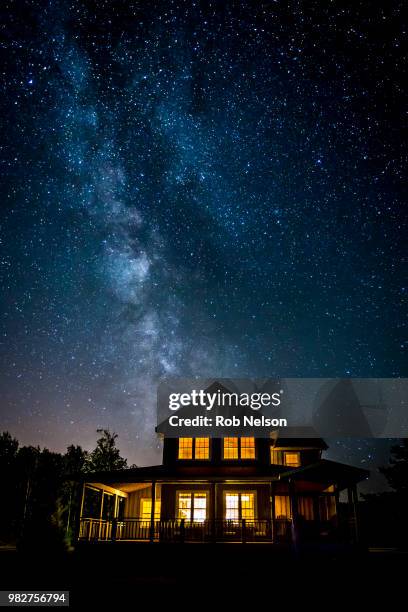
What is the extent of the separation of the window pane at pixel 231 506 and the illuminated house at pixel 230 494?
45 mm

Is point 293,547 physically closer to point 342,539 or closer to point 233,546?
point 233,546

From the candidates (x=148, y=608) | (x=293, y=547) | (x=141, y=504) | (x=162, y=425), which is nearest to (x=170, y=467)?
(x=162, y=425)

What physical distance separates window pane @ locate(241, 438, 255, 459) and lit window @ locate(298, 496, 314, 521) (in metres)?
3.52

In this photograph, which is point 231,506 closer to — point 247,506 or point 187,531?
point 247,506

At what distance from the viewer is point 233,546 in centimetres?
1641

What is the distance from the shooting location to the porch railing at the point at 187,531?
1755cm

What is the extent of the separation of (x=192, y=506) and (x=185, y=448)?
2.83 m

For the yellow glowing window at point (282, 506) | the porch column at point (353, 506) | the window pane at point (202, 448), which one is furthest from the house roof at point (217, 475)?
the yellow glowing window at point (282, 506)

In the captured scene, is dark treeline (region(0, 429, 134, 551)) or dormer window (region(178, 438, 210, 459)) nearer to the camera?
dormer window (region(178, 438, 210, 459))

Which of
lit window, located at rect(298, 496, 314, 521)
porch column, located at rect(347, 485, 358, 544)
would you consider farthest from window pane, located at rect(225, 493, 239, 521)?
porch column, located at rect(347, 485, 358, 544)

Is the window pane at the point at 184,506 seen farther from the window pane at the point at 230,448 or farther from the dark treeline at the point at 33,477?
the dark treeline at the point at 33,477

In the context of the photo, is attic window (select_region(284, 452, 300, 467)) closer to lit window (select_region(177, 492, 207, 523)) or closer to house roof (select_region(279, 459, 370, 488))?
lit window (select_region(177, 492, 207, 523))

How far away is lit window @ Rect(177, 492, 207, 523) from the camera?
21.4 meters

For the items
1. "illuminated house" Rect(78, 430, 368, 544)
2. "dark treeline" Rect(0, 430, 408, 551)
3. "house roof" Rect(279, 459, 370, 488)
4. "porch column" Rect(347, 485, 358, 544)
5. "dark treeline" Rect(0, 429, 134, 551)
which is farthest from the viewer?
"dark treeline" Rect(0, 429, 134, 551)
